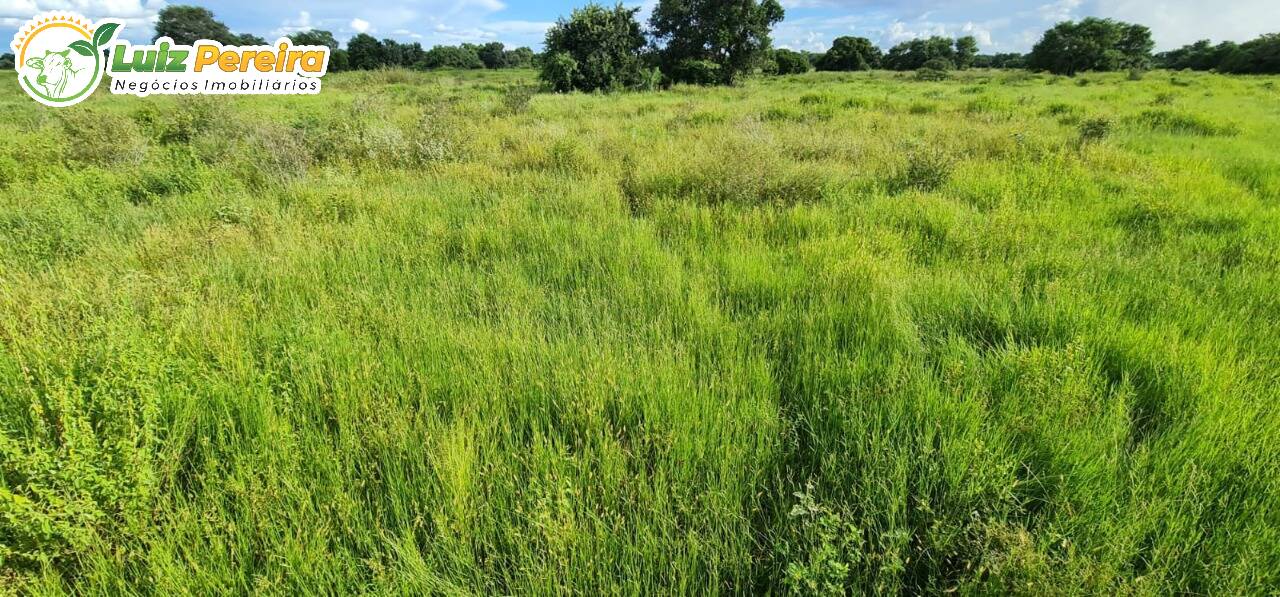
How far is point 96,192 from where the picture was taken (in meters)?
5.97

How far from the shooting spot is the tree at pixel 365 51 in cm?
6456

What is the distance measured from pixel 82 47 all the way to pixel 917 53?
3602 inches

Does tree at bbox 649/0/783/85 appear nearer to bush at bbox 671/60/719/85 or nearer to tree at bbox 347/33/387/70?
bush at bbox 671/60/719/85

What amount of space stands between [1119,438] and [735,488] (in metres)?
1.53

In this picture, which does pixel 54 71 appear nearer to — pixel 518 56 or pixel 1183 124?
pixel 1183 124

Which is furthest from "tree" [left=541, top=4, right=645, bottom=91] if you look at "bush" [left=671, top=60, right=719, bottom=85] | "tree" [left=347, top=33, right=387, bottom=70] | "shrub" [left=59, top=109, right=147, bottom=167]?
"tree" [left=347, top=33, right=387, bottom=70]

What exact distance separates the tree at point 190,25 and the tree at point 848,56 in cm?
7548

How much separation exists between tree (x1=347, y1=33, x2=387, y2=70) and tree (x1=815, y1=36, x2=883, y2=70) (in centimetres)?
6044

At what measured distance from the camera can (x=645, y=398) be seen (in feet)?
7.30

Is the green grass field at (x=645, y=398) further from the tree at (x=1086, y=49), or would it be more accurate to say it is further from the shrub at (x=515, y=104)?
the tree at (x=1086, y=49)

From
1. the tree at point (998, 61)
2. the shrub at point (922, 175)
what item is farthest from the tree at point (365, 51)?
the tree at point (998, 61)

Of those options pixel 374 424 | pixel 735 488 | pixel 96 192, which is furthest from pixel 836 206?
pixel 96 192

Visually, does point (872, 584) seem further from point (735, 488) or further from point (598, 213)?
point (598, 213)

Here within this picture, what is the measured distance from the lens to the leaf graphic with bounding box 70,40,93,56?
10539mm
